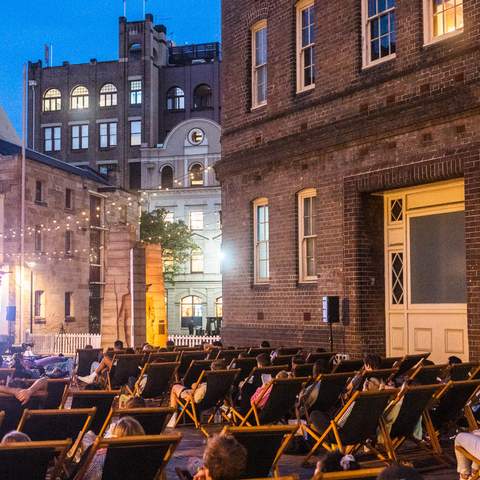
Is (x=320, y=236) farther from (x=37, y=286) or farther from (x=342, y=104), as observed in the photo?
(x=37, y=286)

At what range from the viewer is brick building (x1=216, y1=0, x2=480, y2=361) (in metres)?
14.8

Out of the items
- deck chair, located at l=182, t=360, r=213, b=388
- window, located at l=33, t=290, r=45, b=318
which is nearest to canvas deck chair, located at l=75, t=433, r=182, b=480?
deck chair, located at l=182, t=360, r=213, b=388

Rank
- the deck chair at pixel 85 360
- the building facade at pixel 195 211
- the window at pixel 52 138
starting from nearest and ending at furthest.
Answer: the deck chair at pixel 85 360
the building facade at pixel 195 211
the window at pixel 52 138

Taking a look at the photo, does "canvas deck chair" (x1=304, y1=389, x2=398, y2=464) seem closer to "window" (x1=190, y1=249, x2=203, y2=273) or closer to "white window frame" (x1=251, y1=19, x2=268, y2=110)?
"white window frame" (x1=251, y1=19, x2=268, y2=110)

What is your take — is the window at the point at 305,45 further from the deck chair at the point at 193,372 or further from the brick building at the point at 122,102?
the brick building at the point at 122,102

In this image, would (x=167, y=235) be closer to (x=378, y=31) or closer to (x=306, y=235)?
(x=306, y=235)

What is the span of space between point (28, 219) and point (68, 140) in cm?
2535

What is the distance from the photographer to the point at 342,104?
56.2ft

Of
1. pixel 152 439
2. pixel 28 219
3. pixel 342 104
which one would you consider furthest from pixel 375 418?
pixel 28 219

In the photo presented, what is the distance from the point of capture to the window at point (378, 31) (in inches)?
643

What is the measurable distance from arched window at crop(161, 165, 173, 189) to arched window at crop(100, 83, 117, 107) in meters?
7.82

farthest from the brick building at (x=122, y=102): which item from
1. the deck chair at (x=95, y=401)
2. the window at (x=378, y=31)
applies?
the deck chair at (x=95, y=401)

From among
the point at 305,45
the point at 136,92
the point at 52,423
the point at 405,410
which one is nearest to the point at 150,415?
the point at 52,423

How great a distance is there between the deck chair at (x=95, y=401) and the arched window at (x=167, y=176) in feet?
158
